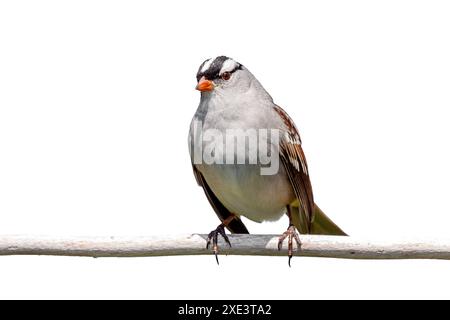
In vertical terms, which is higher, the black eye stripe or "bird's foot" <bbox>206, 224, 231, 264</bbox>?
the black eye stripe

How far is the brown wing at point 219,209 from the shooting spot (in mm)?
6943

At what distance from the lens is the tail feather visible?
22.9ft

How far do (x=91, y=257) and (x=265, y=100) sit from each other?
5.91 ft

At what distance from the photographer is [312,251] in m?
6.37

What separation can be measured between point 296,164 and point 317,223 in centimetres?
61

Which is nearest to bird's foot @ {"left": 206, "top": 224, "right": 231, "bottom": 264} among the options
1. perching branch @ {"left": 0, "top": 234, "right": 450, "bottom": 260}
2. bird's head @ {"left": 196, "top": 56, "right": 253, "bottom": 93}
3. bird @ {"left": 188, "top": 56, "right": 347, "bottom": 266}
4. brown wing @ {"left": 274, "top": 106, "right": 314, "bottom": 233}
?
bird @ {"left": 188, "top": 56, "right": 347, "bottom": 266}

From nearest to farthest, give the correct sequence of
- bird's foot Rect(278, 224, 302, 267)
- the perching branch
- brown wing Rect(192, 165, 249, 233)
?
the perching branch → bird's foot Rect(278, 224, 302, 267) → brown wing Rect(192, 165, 249, 233)

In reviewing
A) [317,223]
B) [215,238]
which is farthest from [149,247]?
[317,223]

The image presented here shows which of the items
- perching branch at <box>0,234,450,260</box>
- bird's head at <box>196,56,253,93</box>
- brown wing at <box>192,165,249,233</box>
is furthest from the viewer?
brown wing at <box>192,165,249,233</box>

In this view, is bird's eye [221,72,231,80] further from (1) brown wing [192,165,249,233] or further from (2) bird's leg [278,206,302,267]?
(2) bird's leg [278,206,302,267]

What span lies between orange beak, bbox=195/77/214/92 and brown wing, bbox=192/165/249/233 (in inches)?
28.1

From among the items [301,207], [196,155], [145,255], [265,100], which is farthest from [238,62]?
[145,255]

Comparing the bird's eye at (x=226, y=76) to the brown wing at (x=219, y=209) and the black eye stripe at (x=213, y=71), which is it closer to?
the black eye stripe at (x=213, y=71)

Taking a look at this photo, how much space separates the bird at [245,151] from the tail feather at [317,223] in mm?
102
